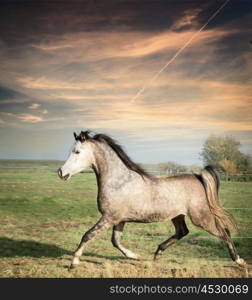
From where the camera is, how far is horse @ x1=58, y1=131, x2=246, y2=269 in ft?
15.6

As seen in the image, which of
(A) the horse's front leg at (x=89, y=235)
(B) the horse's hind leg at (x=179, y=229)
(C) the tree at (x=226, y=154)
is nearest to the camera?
(A) the horse's front leg at (x=89, y=235)

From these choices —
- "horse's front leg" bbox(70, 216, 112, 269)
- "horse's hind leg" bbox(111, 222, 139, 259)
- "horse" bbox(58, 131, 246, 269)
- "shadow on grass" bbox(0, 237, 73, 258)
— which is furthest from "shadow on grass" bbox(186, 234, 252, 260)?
"shadow on grass" bbox(0, 237, 73, 258)

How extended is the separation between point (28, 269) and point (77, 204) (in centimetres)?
353

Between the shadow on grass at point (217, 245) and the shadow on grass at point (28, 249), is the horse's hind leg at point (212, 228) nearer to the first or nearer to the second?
the shadow on grass at point (217, 245)

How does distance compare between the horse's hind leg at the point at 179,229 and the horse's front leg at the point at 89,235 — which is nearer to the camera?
the horse's front leg at the point at 89,235

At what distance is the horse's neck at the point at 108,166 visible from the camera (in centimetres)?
485

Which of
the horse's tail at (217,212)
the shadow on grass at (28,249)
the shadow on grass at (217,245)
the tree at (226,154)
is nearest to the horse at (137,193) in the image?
the horse's tail at (217,212)

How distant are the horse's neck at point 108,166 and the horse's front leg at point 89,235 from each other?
0.54m

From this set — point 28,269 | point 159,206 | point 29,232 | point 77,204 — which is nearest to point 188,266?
point 159,206

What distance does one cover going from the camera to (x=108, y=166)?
488cm

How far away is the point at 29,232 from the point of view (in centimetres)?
685

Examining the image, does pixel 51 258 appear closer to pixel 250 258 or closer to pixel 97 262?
pixel 97 262

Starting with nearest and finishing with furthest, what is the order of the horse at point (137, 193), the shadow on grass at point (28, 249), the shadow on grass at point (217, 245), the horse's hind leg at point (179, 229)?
the horse at point (137, 193)
the horse's hind leg at point (179, 229)
the shadow on grass at point (28, 249)
the shadow on grass at point (217, 245)

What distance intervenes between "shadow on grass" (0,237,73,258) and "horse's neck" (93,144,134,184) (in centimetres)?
156
